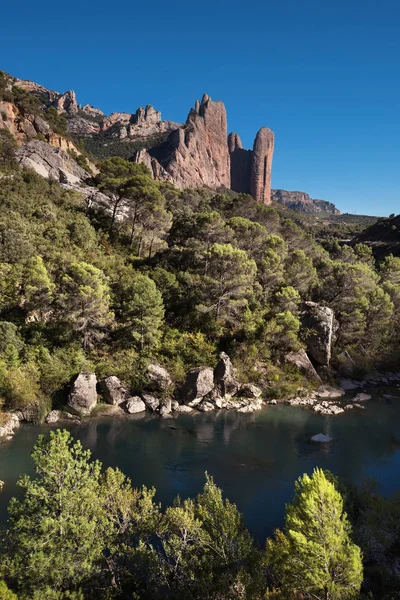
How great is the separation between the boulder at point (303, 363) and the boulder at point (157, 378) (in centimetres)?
1462

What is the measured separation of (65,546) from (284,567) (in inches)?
263

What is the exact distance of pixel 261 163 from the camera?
162375mm

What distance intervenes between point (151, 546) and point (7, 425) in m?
19.3

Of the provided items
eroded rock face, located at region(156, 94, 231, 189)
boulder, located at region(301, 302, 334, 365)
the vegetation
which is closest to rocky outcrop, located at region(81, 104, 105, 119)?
eroded rock face, located at region(156, 94, 231, 189)

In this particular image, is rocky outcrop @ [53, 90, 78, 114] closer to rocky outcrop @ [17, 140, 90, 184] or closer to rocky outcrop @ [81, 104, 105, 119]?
rocky outcrop @ [81, 104, 105, 119]

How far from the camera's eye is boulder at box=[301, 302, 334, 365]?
4128 centimetres

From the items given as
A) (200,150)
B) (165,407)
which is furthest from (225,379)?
(200,150)

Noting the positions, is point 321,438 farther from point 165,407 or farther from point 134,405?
point 134,405

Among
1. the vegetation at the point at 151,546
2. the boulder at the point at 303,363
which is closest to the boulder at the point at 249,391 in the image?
the boulder at the point at 303,363

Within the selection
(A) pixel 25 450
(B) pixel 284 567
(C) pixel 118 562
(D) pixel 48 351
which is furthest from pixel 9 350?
(B) pixel 284 567

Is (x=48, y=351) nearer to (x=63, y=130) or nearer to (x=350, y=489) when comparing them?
(x=350, y=489)

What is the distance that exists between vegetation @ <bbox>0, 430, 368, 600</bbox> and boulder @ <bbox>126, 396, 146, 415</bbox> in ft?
61.1

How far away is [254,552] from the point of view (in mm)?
11875

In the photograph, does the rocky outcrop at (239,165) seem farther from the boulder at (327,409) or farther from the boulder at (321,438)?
the boulder at (321,438)
